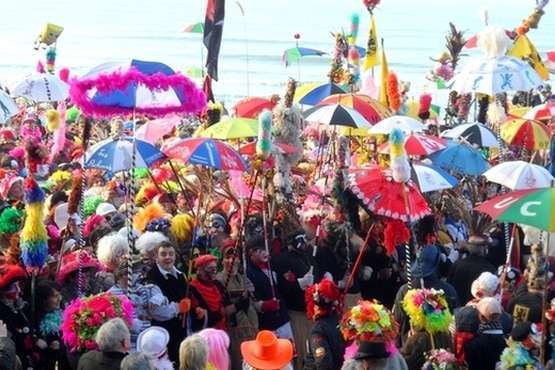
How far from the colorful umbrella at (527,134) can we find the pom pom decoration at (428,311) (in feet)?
18.5

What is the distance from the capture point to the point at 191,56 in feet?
169

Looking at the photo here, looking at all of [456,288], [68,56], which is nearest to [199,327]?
[456,288]

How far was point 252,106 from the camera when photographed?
12391 mm

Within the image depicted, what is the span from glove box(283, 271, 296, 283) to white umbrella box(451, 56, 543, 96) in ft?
13.3

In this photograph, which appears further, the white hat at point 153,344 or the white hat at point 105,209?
the white hat at point 105,209

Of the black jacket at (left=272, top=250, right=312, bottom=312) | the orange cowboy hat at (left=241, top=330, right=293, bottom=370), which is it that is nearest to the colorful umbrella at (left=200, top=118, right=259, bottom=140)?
the black jacket at (left=272, top=250, right=312, bottom=312)

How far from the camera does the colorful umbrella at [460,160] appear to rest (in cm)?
1045

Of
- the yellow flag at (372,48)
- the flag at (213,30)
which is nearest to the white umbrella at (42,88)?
the flag at (213,30)

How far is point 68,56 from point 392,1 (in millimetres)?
115092

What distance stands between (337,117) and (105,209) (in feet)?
8.18

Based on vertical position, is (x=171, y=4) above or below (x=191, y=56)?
above

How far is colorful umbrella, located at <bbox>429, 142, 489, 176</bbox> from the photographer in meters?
10.5

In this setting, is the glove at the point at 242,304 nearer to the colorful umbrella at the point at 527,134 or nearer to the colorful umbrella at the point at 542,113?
the colorful umbrella at the point at 527,134

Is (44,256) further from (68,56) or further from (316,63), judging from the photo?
(316,63)
